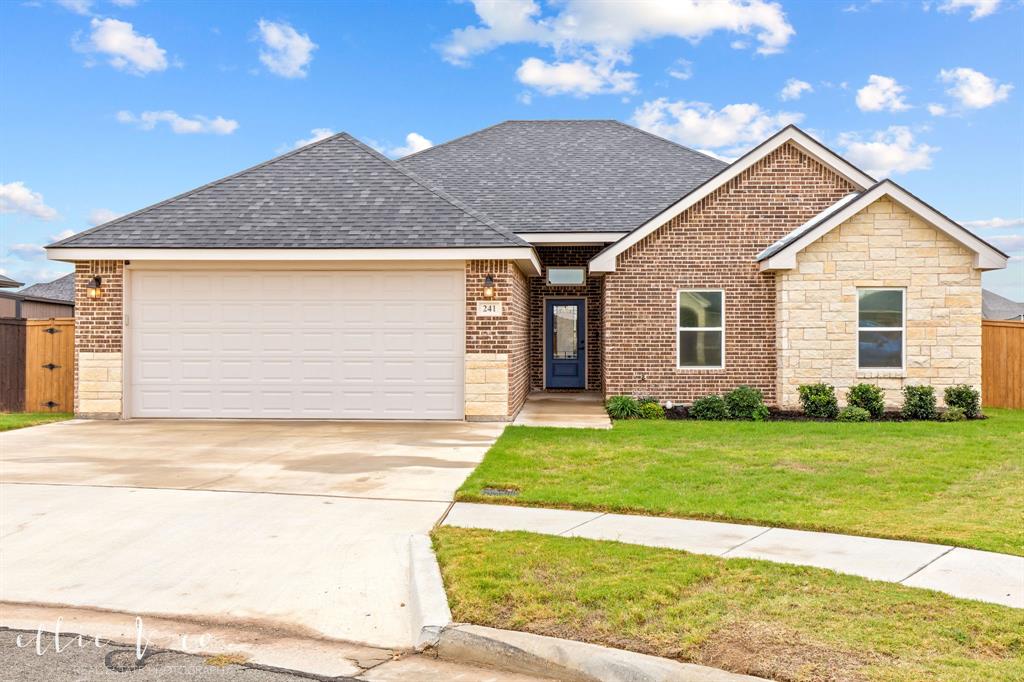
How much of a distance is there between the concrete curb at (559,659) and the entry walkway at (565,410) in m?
9.59

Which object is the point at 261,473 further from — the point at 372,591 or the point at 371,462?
the point at 372,591

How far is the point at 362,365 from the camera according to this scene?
50.9 feet

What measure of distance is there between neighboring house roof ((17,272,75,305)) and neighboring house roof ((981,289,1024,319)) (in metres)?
45.7

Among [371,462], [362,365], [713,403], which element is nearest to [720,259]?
[713,403]

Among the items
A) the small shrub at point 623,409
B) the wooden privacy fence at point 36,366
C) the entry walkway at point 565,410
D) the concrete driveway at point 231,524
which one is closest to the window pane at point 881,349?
the small shrub at point 623,409

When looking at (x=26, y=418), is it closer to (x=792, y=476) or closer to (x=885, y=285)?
(x=792, y=476)

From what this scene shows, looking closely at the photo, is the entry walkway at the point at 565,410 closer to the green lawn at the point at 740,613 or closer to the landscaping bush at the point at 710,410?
the landscaping bush at the point at 710,410

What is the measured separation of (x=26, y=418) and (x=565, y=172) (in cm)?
1419

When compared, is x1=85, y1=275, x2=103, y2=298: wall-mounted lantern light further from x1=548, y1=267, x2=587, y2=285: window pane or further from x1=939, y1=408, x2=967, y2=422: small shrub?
x1=939, y1=408, x2=967, y2=422: small shrub

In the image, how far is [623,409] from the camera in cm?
1634

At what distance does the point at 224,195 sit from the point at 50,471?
26.9ft

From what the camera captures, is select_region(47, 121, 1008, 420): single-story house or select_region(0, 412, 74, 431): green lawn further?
select_region(47, 121, 1008, 420): single-story house

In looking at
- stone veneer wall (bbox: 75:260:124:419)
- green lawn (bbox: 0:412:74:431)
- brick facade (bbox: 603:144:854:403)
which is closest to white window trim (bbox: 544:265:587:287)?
brick facade (bbox: 603:144:854:403)

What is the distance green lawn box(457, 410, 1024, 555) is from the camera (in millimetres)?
7551
